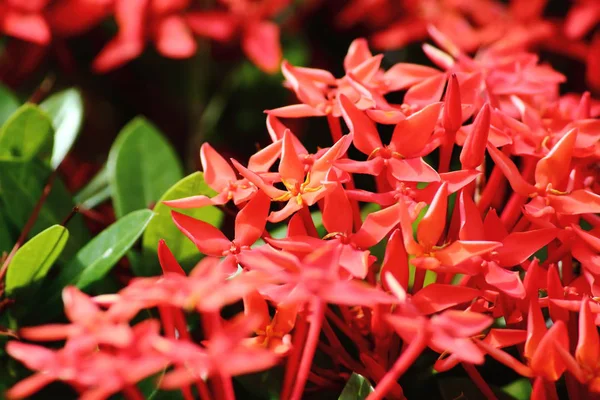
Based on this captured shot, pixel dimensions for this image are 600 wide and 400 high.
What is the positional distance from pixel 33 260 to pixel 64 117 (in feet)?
0.75

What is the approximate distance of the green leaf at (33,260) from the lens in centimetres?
45

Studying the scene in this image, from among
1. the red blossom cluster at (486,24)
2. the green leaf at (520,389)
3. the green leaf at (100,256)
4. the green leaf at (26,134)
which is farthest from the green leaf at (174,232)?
the red blossom cluster at (486,24)

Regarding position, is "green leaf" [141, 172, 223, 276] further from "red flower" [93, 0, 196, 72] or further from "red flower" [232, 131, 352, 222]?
"red flower" [93, 0, 196, 72]

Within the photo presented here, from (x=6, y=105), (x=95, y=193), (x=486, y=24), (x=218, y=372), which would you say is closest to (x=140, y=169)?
(x=95, y=193)

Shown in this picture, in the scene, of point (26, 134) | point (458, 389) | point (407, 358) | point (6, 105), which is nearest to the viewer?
point (407, 358)

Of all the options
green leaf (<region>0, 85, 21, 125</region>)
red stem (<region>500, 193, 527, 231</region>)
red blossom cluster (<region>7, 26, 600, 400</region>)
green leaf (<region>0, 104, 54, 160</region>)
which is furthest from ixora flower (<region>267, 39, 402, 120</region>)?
green leaf (<region>0, 85, 21, 125</region>)

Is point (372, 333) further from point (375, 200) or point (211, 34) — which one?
point (211, 34)

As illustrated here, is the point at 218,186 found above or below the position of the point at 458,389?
above

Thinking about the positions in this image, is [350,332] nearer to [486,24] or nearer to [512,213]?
[512,213]

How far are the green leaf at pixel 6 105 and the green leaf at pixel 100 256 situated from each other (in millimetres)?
244

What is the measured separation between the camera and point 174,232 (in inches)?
20.4

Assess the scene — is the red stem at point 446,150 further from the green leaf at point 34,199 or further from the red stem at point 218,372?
the green leaf at point 34,199

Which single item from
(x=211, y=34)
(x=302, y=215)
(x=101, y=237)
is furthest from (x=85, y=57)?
(x=302, y=215)

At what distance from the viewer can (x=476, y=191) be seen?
0.55 metres
